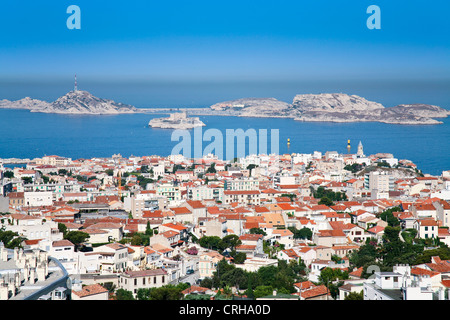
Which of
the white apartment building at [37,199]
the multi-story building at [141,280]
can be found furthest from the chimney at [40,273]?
the white apartment building at [37,199]

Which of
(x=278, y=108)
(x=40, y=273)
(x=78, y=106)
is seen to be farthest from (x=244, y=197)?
(x=278, y=108)

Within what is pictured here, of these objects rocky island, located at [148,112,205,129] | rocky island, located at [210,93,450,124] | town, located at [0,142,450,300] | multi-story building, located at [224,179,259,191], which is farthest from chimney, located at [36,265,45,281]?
rocky island, located at [210,93,450,124]

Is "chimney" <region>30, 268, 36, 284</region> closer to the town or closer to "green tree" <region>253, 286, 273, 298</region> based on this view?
the town

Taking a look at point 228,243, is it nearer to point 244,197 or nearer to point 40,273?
point 40,273

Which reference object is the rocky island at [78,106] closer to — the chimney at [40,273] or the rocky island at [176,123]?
the rocky island at [176,123]
